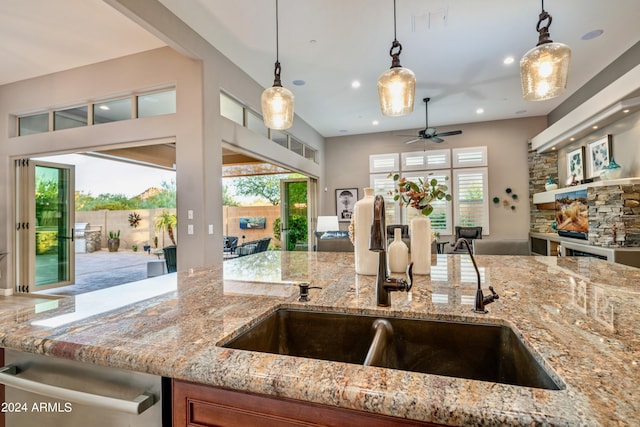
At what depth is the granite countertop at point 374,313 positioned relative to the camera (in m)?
0.54

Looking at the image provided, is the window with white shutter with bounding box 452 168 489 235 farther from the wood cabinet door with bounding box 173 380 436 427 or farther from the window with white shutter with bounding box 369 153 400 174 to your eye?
the wood cabinet door with bounding box 173 380 436 427

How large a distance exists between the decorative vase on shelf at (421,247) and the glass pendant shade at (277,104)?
1.20 meters

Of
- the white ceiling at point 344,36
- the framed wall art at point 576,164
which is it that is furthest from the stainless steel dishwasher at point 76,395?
the framed wall art at point 576,164

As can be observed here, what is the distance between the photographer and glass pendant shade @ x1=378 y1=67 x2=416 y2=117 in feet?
6.11

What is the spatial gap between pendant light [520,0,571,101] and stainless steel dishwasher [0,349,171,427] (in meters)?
2.17

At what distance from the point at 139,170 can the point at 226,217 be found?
3115mm

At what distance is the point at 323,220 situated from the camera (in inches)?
263

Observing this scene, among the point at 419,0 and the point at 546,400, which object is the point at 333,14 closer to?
the point at 419,0

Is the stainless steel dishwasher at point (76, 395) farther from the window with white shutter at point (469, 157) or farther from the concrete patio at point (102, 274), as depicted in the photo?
the window with white shutter at point (469, 157)

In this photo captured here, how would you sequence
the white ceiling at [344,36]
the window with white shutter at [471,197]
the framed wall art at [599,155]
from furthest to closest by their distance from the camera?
the window with white shutter at [471,197] → the framed wall art at [599,155] → the white ceiling at [344,36]

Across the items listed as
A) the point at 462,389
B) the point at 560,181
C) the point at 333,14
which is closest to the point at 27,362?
the point at 462,389

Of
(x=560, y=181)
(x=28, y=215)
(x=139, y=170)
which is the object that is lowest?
(x=28, y=215)

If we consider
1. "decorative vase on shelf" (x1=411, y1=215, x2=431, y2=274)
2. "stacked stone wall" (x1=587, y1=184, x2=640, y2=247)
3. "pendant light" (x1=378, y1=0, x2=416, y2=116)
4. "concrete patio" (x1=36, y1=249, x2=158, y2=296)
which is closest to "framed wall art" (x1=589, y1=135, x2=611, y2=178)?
"stacked stone wall" (x1=587, y1=184, x2=640, y2=247)

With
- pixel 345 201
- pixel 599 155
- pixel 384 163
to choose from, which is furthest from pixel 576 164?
pixel 345 201
